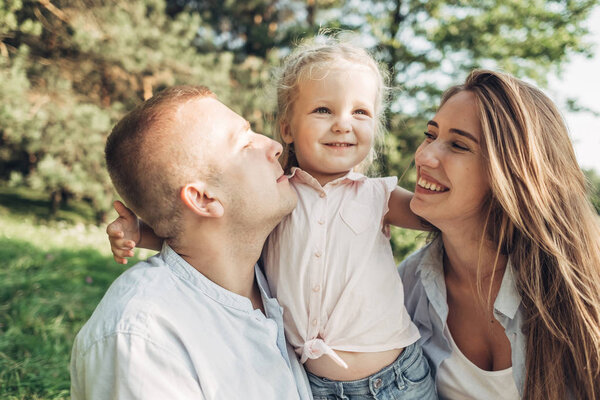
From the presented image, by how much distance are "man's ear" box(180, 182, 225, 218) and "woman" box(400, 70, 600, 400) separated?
0.95m

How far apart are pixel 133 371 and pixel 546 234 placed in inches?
72.1

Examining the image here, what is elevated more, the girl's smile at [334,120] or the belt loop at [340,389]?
the girl's smile at [334,120]

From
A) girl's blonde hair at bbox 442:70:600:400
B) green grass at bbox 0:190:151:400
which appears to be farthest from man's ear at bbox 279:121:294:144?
green grass at bbox 0:190:151:400

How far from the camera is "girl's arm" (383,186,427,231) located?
247 cm

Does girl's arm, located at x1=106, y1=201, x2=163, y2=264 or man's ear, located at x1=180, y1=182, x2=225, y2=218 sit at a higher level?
man's ear, located at x1=180, y1=182, x2=225, y2=218

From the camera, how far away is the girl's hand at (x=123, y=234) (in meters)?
2.16

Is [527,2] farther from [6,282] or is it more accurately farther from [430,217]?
[6,282]

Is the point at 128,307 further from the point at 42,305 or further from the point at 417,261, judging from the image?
the point at 42,305

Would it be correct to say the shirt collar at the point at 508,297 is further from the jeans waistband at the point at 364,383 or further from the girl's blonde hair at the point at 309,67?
the girl's blonde hair at the point at 309,67

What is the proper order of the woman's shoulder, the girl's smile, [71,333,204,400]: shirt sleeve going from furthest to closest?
the woman's shoulder → the girl's smile → [71,333,204,400]: shirt sleeve

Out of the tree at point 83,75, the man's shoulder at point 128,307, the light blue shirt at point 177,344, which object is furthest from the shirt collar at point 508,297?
the tree at point 83,75

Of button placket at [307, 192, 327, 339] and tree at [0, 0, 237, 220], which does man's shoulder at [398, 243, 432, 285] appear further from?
tree at [0, 0, 237, 220]

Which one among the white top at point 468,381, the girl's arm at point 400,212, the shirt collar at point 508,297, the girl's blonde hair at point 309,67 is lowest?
the white top at point 468,381

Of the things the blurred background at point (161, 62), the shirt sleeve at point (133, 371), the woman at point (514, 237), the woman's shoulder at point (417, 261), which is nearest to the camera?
the shirt sleeve at point (133, 371)
